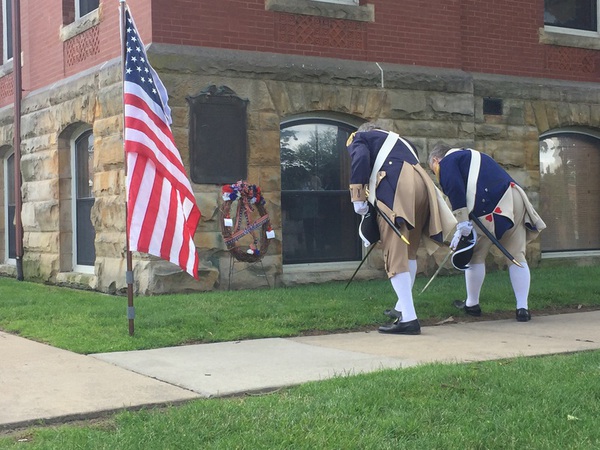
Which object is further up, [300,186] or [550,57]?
[550,57]

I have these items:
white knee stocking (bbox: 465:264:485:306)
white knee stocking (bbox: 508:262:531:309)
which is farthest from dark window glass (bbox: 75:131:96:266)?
white knee stocking (bbox: 508:262:531:309)

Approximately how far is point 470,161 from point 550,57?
6.70 m

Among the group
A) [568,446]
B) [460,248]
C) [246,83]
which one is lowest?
[568,446]

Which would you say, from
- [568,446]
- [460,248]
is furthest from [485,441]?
[460,248]

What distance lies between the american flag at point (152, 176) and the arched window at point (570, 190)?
8.45 meters

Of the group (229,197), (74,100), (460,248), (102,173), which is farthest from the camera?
(74,100)

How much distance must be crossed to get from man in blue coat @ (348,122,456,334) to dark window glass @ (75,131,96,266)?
5.93 meters

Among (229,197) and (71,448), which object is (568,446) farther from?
(229,197)

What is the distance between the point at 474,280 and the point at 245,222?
3.45 metres

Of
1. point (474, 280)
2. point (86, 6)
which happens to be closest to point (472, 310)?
point (474, 280)

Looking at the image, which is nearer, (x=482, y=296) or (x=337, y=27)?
(x=482, y=296)

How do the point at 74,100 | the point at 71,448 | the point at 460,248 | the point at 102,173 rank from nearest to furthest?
the point at 71,448 → the point at 460,248 → the point at 102,173 → the point at 74,100

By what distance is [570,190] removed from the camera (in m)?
14.9

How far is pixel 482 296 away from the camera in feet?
32.9
